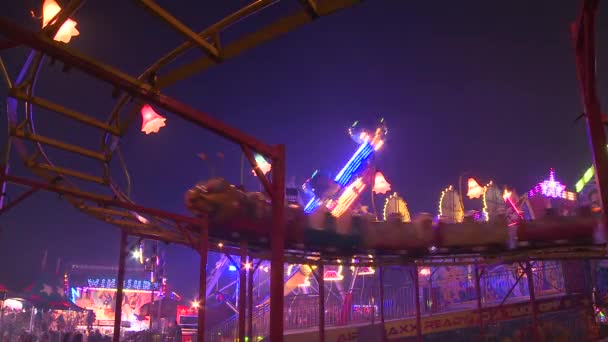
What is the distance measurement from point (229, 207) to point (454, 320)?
41.4 ft

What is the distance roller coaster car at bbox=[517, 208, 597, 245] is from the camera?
40.5 feet

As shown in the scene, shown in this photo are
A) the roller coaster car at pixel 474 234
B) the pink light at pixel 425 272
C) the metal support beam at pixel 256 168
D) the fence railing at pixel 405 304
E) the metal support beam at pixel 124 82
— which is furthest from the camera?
the pink light at pixel 425 272

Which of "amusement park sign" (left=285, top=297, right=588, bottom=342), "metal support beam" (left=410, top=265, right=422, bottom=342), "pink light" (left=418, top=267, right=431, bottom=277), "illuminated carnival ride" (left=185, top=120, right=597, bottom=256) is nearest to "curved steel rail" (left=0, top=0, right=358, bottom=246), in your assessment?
"illuminated carnival ride" (left=185, top=120, right=597, bottom=256)

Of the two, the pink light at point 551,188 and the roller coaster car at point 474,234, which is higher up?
the pink light at point 551,188

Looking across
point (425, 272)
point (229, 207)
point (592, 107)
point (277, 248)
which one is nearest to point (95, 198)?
point (229, 207)

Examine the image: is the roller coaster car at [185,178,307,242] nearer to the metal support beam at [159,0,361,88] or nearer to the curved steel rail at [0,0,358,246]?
the curved steel rail at [0,0,358,246]

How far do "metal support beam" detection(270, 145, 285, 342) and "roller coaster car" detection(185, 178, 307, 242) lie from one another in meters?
3.77

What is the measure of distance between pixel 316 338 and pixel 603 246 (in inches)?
417

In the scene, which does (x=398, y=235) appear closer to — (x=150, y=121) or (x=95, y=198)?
(x=150, y=121)

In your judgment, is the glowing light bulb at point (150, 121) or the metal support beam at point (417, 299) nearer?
the glowing light bulb at point (150, 121)

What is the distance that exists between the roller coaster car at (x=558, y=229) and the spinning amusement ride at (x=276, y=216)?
0.03 m

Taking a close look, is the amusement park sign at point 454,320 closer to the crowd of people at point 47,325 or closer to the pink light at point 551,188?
the crowd of people at point 47,325

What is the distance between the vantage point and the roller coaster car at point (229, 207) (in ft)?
35.0

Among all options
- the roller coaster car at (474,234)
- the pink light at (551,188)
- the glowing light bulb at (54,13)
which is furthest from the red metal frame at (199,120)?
the pink light at (551,188)
